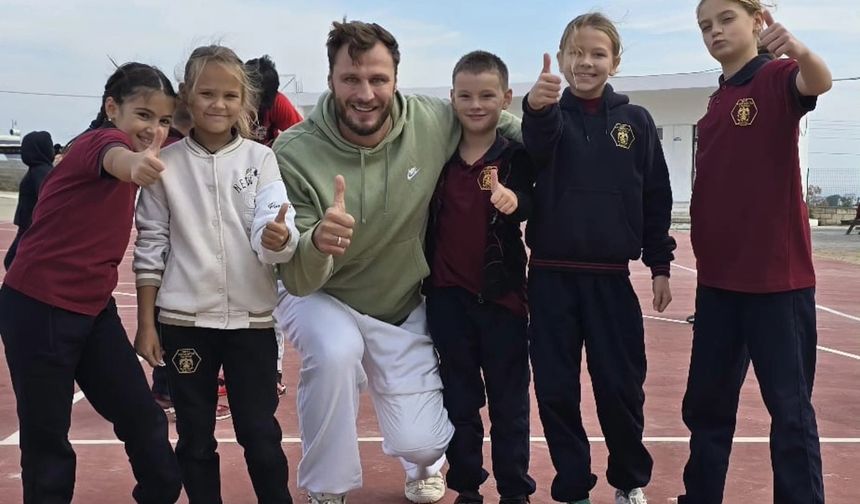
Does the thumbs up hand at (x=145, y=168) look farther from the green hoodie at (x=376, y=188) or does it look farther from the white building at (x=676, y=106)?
the white building at (x=676, y=106)

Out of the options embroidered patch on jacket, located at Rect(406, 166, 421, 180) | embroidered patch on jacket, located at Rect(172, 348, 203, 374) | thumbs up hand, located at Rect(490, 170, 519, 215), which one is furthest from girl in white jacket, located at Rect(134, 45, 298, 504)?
thumbs up hand, located at Rect(490, 170, 519, 215)

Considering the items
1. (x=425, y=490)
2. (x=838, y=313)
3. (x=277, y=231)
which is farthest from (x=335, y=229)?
(x=838, y=313)

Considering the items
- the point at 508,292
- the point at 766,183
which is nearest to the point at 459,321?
the point at 508,292

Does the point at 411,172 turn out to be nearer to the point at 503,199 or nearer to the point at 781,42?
the point at 503,199

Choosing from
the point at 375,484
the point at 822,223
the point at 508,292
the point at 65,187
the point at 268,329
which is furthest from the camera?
the point at 822,223

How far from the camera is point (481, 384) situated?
12.8 feet

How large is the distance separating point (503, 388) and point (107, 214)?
5.51 feet

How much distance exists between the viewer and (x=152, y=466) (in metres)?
Answer: 3.33

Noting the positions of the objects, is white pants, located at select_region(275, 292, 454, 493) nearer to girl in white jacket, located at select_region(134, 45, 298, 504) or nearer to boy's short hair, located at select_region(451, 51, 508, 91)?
girl in white jacket, located at select_region(134, 45, 298, 504)

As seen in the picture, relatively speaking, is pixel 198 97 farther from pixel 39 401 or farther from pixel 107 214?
pixel 39 401

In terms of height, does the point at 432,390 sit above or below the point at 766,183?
below

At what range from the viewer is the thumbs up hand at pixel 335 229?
3230mm

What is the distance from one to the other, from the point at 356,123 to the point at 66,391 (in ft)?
4.92

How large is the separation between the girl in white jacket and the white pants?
0.29m
